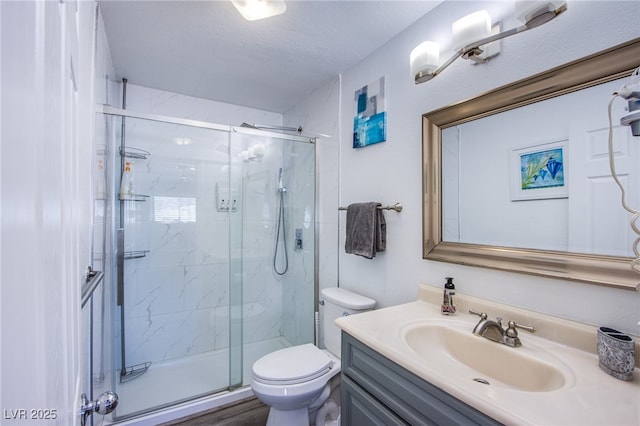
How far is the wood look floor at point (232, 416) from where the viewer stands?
1793 mm

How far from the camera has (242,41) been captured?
5.71ft

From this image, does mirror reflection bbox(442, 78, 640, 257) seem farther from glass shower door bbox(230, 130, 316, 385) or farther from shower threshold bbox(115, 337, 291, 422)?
shower threshold bbox(115, 337, 291, 422)

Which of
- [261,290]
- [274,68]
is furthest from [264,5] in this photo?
[261,290]

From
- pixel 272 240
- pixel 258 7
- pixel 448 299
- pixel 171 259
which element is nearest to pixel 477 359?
pixel 448 299

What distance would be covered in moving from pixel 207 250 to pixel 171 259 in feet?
0.97

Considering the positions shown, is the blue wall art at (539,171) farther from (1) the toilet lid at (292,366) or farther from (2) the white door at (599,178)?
(1) the toilet lid at (292,366)

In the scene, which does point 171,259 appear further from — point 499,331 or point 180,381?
point 499,331

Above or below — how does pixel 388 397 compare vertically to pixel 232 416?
above

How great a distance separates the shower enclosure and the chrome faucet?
5.03ft

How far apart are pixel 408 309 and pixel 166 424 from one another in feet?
5.57

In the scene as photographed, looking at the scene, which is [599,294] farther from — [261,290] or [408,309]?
[261,290]

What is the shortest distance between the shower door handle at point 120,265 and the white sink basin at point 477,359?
2.00 m

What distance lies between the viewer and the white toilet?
144cm

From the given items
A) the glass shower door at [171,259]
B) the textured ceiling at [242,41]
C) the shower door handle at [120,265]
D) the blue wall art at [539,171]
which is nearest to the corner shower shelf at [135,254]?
the glass shower door at [171,259]
